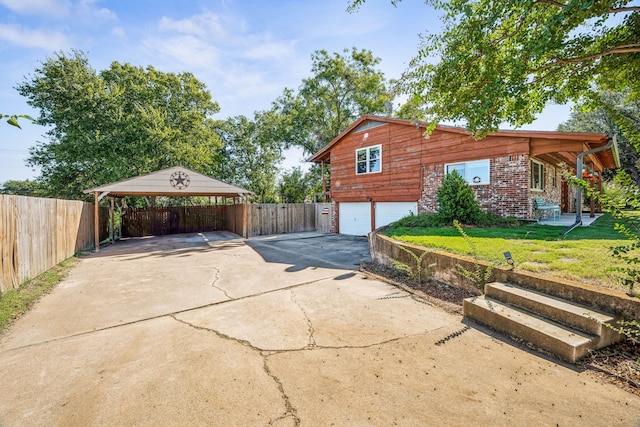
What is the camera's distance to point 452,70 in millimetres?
5691

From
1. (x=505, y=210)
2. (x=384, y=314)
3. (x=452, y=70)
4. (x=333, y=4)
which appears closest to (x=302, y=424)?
(x=384, y=314)

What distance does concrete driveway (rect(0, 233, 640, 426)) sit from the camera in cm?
211

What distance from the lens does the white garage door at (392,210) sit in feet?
38.7

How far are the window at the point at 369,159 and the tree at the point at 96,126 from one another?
1216 cm

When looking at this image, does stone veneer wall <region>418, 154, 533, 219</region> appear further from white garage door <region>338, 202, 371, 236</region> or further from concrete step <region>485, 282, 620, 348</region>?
concrete step <region>485, 282, 620, 348</region>

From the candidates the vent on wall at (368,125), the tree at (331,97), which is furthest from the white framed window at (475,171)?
the tree at (331,97)

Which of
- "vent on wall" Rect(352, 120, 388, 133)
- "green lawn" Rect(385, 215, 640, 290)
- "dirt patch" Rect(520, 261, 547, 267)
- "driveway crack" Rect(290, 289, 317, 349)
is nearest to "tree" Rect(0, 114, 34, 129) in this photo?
"driveway crack" Rect(290, 289, 317, 349)

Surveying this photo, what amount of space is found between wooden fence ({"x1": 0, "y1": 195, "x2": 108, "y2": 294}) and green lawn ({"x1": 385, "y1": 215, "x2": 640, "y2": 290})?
781cm

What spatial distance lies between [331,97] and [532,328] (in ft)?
76.6

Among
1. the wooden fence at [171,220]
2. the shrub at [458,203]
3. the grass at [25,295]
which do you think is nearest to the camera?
the grass at [25,295]

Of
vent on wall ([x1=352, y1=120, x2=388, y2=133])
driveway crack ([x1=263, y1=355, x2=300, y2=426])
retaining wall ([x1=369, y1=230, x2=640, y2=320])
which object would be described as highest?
vent on wall ([x1=352, y1=120, x2=388, y2=133])

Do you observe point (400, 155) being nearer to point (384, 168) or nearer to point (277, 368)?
point (384, 168)

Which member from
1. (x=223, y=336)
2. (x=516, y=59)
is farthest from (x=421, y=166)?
(x=223, y=336)

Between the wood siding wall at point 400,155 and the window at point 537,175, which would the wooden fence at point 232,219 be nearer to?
the wood siding wall at point 400,155
